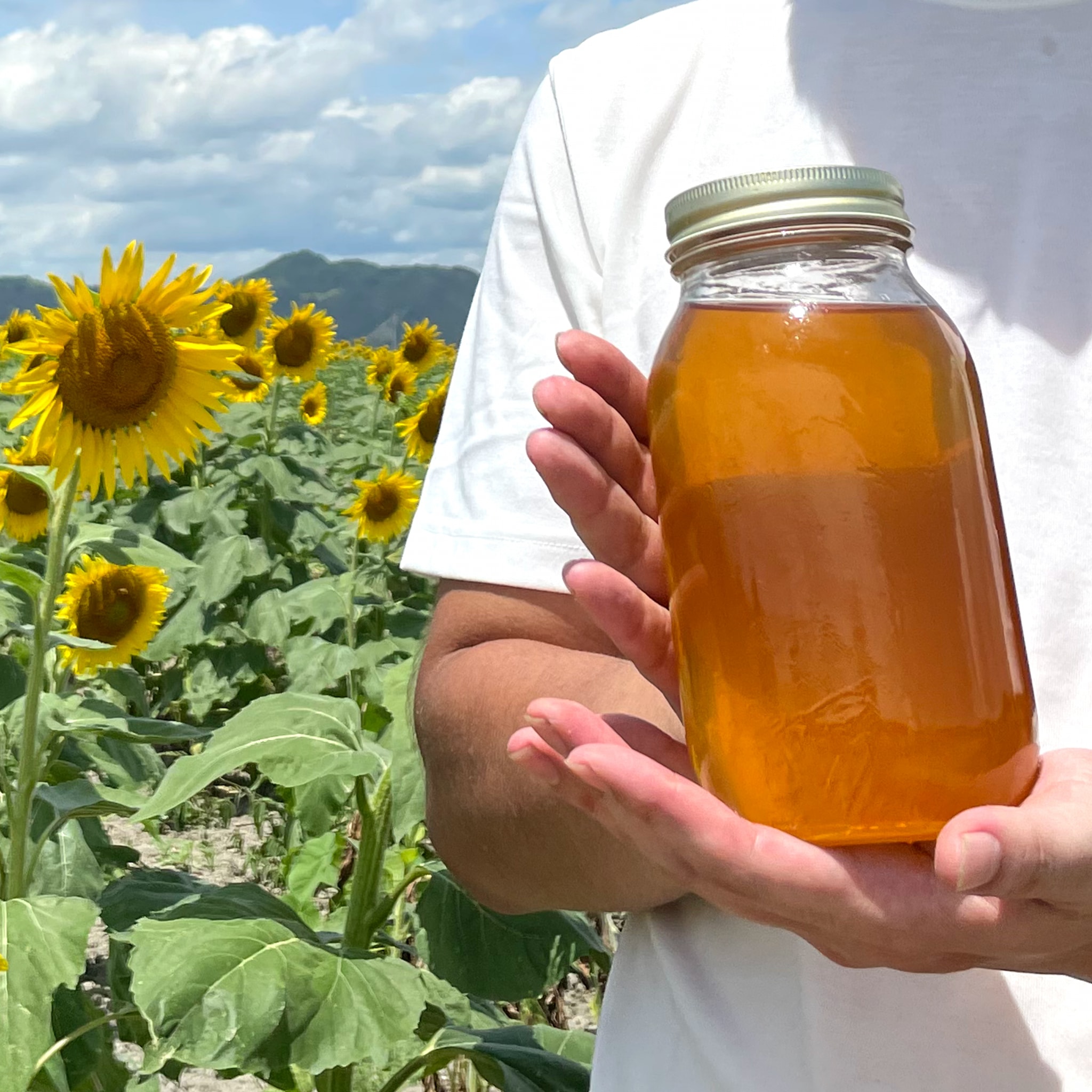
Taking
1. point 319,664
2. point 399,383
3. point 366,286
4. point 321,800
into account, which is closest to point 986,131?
point 321,800

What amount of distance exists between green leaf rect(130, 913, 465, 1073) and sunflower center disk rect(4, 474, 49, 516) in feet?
5.50

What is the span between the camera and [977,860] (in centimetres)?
56

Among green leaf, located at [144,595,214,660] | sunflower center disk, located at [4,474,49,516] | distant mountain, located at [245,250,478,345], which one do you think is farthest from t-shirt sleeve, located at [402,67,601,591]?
distant mountain, located at [245,250,478,345]

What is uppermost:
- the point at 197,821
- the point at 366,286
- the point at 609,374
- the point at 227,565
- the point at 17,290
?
the point at 366,286

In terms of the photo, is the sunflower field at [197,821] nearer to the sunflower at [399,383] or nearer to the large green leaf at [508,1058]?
the large green leaf at [508,1058]

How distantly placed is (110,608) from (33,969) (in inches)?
47.1

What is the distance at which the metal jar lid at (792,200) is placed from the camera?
2.31ft

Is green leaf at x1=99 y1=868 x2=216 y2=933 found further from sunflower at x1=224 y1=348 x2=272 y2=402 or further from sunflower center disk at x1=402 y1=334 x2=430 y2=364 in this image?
sunflower center disk at x1=402 y1=334 x2=430 y2=364

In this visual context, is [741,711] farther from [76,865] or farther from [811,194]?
[76,865]

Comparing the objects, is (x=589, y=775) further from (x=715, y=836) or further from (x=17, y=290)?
(x=17, y=290)

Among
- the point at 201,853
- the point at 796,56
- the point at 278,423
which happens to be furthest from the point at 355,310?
the point at 796,56

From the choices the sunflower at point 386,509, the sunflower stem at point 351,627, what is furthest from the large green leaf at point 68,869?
the sunflower at point 386,509

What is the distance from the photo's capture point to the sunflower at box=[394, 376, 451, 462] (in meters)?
3.85

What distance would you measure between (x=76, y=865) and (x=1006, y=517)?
1368 millimetres
